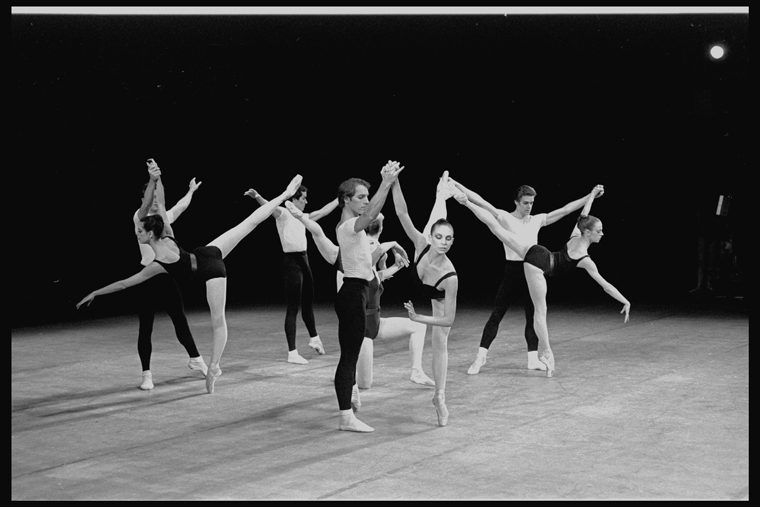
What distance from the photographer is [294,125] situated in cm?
1270

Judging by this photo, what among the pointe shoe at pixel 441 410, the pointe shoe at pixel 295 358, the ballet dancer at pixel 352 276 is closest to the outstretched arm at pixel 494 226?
the ballet dancer at pixel 352 276

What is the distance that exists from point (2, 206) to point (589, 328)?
23.0ft

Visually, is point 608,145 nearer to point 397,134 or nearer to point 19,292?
point 397,134

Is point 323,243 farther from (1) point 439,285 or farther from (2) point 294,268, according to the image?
(2) point 294,268

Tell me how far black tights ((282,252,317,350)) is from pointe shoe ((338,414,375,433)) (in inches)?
87.6

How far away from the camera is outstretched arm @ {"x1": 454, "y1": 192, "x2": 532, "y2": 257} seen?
5.68 m

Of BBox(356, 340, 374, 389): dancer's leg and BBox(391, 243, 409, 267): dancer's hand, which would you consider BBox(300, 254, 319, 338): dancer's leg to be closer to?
BBox(356, 340, 374, 389): dancer's leg

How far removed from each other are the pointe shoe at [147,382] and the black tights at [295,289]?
1.27m

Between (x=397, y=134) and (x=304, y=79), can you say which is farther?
(x=397, y=134)

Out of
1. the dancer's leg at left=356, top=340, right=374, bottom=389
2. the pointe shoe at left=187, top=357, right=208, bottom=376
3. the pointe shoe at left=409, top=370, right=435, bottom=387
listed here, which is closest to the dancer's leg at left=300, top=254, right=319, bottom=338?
the pointe shoe at left=187, top=357, right=208, bottom=376

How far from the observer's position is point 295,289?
23.9 feet

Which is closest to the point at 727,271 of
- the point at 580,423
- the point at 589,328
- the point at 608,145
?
the point at 608,145

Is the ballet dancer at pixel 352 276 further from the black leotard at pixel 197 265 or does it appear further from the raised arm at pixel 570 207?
the raised arm at pixel 570 207

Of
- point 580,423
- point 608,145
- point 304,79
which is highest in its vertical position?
point 304,79
